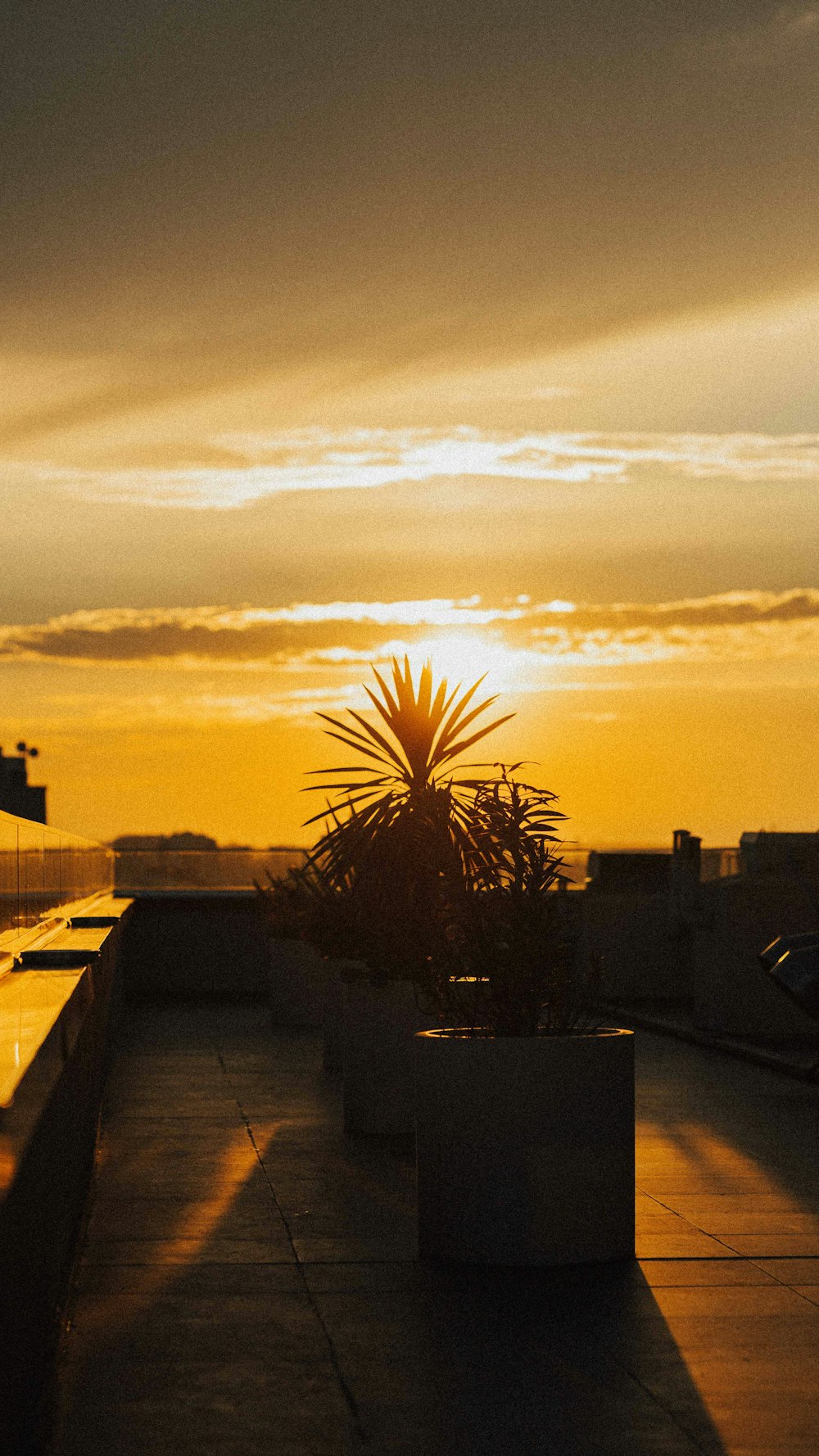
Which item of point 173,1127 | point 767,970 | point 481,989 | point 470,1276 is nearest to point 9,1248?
point 470,1276

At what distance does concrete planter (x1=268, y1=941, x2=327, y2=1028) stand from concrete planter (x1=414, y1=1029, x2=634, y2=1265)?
38.7 ft

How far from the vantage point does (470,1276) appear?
690 cm

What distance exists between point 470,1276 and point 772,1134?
15.2 ft

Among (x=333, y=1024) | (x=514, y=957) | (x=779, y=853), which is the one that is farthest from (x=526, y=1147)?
(x=779, y=853)

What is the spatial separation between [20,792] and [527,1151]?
60851 millimetres

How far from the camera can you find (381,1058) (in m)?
10.9

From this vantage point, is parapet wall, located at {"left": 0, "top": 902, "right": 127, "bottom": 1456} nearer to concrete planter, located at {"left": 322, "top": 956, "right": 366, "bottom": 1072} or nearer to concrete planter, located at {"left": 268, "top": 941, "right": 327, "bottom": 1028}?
concrete planter, located at {"left": 322, "top": 956, "right": 366, "bottom": 1072}

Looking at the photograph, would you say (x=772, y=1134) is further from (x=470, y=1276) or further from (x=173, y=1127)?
(x=470, y=1276)

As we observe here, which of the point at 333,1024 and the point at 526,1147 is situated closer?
the point at 526,1147

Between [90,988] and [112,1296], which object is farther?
[90,988]

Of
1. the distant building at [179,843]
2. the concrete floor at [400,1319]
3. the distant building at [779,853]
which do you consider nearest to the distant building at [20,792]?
the distant building at [179,843]

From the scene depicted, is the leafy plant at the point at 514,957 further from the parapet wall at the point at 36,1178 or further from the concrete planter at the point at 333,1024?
the concrete planter at the point at 333,1024

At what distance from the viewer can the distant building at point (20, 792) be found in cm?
6406

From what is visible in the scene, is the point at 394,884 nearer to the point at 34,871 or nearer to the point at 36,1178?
the point at 34,871
